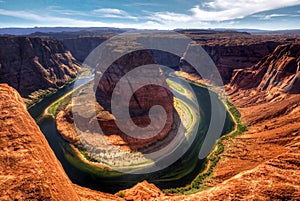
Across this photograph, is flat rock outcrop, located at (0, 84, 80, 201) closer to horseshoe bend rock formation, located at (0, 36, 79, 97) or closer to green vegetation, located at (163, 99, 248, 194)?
green vegetation, located at (163, 99, 248, 194)

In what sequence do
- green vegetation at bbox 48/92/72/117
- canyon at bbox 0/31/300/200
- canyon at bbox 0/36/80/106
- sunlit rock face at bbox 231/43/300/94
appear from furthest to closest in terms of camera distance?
1. canyon at bbox 0/36/80/106
2. green vegetation at bbox 48/92/72/117
3. sunlit rock face at bbox 231/43/300/94
4. canyon at bbox 0/31/300/200

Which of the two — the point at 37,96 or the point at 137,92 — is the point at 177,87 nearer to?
the point at 137,92

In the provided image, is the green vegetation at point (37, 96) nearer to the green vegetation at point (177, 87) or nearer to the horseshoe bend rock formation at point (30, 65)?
the horseshoe bend rock formation at point (30, 65)

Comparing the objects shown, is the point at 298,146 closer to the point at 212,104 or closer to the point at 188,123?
the point at 188,123

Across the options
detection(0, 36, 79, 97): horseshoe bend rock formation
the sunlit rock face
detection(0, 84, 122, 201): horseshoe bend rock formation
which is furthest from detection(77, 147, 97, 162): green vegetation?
the sunlit rock face

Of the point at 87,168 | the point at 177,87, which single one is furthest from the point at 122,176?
the point at 177,87

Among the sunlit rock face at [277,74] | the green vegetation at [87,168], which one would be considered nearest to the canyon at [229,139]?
the sunlit rock face at [277,74]
